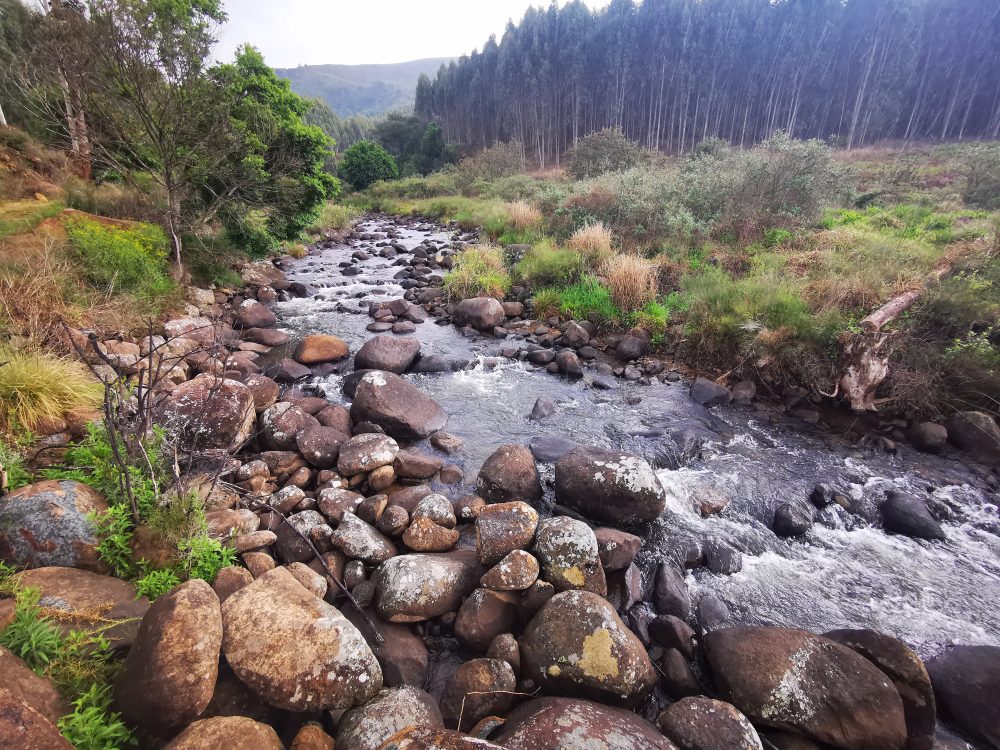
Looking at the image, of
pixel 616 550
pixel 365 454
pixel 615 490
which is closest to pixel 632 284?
pixel 615 490

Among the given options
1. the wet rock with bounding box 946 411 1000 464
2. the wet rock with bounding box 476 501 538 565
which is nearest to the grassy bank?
the wet rock with bounding box 946 411 1000 464

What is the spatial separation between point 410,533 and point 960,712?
4.14 metres

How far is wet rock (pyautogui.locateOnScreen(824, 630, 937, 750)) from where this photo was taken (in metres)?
2.64

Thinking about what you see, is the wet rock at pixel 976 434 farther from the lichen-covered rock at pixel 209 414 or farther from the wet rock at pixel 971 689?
the lichen-covered rock at pixel 209 414

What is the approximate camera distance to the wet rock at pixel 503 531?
3664 mm

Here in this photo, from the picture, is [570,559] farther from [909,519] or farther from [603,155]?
[603,155]

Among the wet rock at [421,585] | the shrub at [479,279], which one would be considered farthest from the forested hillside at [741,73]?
the wet rock at [421,585]

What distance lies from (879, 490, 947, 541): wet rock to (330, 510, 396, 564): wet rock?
17.4ft

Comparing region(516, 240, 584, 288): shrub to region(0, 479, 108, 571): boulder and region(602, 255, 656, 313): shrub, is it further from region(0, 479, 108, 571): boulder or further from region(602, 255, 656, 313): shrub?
region(0, 479, 108, 571): boulder

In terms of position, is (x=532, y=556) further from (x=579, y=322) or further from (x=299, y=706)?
(x=579, y=322)

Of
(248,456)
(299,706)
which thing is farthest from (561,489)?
(248,456)

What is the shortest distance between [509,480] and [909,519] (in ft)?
14.1

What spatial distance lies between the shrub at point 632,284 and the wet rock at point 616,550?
6458 millimetres

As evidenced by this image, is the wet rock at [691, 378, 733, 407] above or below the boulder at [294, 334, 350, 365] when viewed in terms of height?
below
